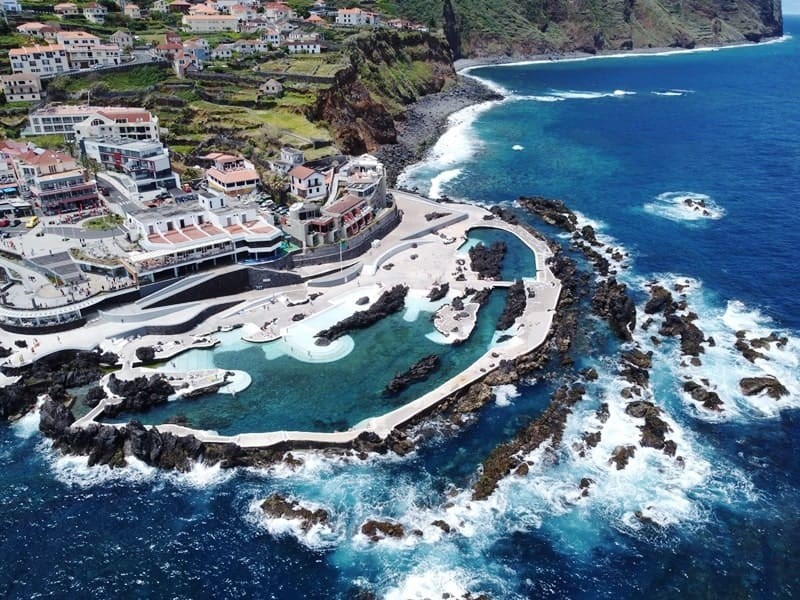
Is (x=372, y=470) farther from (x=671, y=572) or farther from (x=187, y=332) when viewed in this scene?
(x=187, y=332)

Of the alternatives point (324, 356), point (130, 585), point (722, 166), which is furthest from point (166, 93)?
point (722, 166)

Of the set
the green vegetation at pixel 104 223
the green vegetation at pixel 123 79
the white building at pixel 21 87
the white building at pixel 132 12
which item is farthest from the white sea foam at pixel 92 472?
the white building at pixel 132 12

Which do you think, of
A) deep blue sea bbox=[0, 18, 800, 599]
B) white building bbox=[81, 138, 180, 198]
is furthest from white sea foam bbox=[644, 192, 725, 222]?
white building bbox=[81, 138, 180, 198]

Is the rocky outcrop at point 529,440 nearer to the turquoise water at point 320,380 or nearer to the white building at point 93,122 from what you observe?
the turquoise water at point 320,380

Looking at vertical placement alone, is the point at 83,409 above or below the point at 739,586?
above

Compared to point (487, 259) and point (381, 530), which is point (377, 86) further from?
point (381, 530)

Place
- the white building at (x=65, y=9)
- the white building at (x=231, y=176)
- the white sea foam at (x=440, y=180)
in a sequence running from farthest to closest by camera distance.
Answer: the white building at (x=65, y=9) → the white sea foam at (x=440, y=180) → the white building at (x=231, y=176)

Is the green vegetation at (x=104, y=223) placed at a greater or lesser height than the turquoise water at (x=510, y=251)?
greater

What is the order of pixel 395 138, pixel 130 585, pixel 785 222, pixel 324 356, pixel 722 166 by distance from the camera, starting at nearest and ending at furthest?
pixel 130 585 → pixel 324 356 → pixel 785 222 → pixel 722 166 → pixel 395 138
